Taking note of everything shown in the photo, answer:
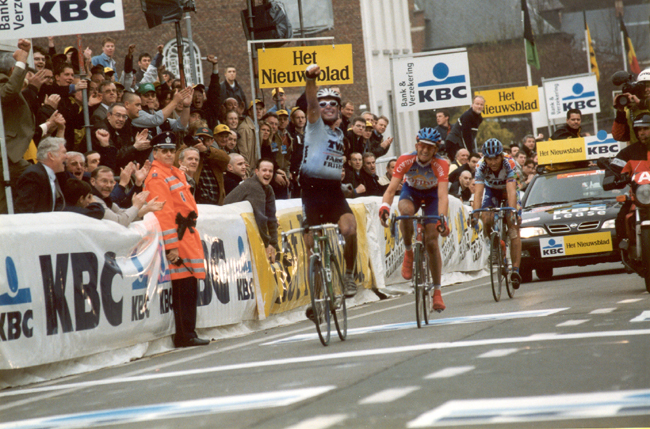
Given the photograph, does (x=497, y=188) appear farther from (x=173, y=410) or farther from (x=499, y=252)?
(x=173, y=410)

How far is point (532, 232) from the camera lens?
1766cm

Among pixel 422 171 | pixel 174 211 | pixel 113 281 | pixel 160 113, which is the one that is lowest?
pixel 113 281

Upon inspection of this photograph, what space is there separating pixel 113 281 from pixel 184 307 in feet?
4.33

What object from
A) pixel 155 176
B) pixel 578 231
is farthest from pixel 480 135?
pixel 155 176

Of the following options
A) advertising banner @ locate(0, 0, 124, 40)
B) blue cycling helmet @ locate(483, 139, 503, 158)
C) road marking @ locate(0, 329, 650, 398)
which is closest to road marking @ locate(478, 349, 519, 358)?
road marking @ locate(0, 329, 650, 398)

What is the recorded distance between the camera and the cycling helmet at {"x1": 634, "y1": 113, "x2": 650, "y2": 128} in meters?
13.1

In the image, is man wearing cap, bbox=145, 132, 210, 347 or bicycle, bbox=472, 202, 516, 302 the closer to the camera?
man wearing cap, bbox=145, 132, 210, 347

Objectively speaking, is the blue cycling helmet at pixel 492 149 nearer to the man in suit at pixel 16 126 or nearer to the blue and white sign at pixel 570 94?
the man in suit at pixel 16 126

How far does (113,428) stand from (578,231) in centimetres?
1241

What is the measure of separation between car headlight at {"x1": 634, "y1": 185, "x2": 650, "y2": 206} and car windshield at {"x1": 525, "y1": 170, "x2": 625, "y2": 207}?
17.9ft

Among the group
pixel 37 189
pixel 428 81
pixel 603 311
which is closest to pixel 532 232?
pixel 428 81

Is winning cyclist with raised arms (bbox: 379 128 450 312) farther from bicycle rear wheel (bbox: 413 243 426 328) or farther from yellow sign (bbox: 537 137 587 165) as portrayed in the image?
yellow sign (bbox: 537 137 587 165)

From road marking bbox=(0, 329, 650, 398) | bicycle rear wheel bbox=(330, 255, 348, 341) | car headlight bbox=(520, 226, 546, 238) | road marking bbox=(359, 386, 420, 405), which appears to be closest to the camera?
road marking bbox=(359, 386, 420, 405)

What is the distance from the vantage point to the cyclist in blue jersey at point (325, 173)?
10.5m
